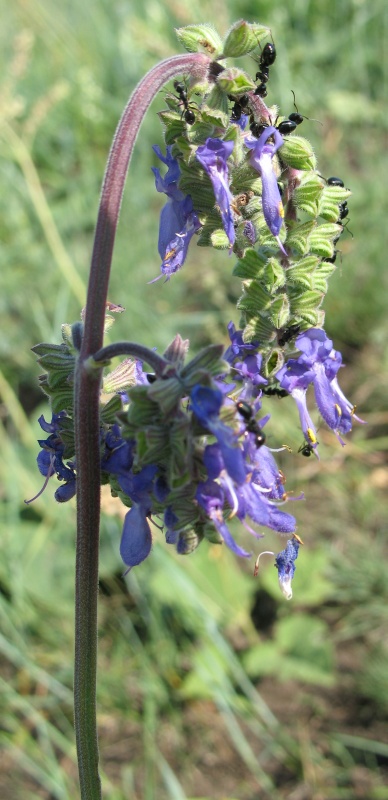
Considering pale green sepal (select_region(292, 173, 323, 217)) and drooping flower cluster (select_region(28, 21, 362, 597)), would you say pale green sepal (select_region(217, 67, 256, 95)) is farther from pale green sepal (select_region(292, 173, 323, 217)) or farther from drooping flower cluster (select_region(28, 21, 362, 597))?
pale green sepal (select_region(292, 173, 323, 217))

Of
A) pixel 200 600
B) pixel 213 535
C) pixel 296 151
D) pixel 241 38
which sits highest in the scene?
pixel 241 38

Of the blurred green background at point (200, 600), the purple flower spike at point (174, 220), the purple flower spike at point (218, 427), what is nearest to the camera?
the purple flower spike at point (218, 427)

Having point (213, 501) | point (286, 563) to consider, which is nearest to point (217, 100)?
point (213, 501)

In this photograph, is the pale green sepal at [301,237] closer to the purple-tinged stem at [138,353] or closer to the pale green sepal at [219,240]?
the pale green sepal at [219,240]

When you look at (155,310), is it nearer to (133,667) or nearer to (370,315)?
(370,315)

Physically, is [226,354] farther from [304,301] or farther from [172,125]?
[172,125]

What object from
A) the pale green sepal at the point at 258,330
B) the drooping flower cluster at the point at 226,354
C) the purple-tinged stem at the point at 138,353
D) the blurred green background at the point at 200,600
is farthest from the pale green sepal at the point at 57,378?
the blurred green background at the point at 200,600
